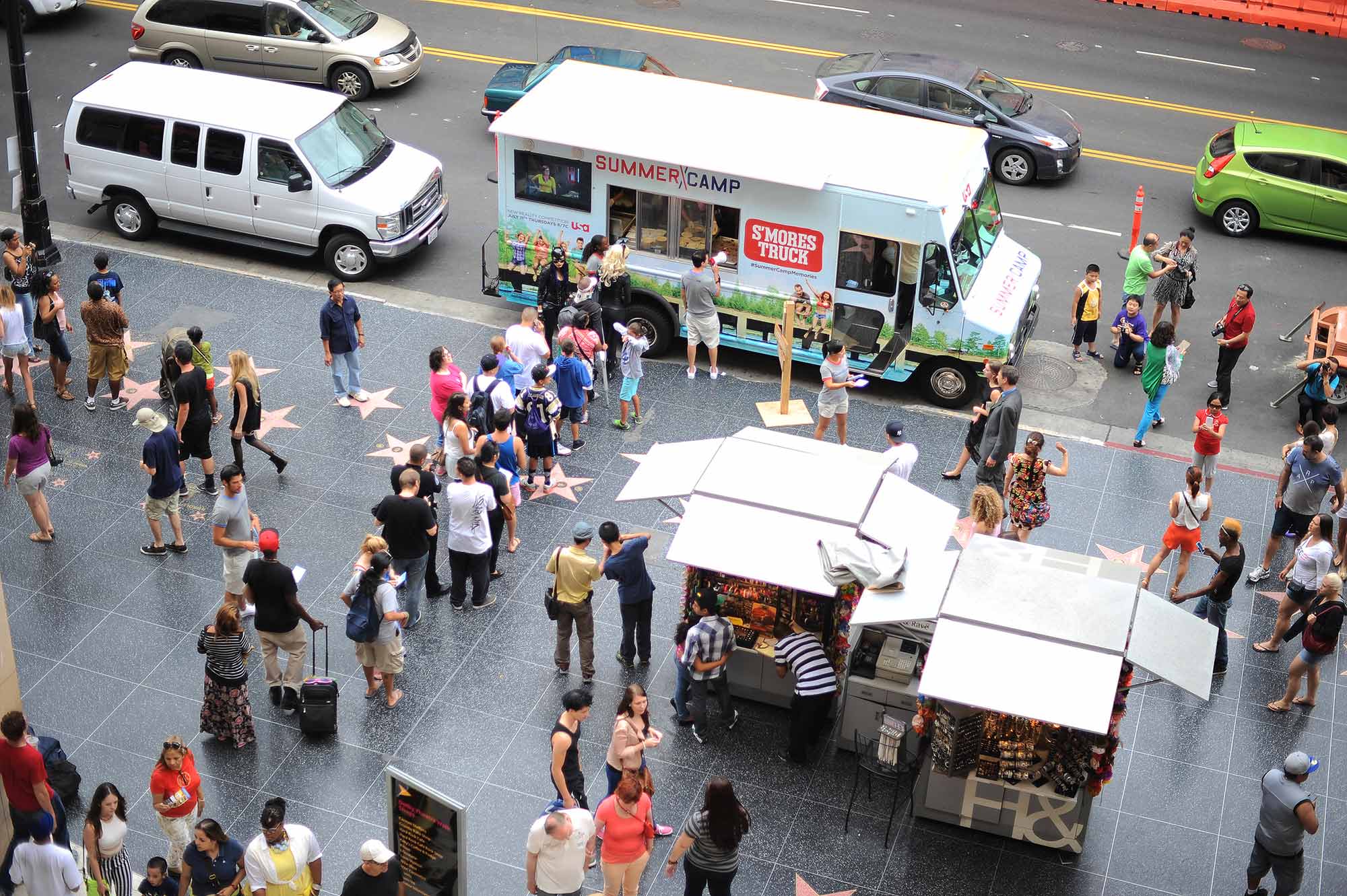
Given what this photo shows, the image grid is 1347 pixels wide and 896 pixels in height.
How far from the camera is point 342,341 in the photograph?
16.8m

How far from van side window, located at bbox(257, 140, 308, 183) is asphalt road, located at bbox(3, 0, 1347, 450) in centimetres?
139

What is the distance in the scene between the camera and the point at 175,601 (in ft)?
46.7

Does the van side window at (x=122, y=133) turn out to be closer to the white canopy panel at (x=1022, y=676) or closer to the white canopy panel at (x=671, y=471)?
the white canopy panel at (x=671, y=471)

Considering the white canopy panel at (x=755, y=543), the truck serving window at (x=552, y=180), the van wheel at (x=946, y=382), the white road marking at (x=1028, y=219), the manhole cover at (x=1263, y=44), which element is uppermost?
the truck serving window at (x=552, y=180)

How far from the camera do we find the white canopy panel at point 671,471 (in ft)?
42.7

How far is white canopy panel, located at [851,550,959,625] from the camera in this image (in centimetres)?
1168

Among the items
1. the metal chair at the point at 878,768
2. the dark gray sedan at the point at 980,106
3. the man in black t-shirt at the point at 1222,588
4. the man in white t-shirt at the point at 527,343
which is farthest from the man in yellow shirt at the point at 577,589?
the dark gray sedan at the point at 980,106

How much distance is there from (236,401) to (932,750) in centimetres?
814

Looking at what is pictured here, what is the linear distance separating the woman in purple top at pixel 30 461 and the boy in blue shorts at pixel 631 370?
626 centimetres

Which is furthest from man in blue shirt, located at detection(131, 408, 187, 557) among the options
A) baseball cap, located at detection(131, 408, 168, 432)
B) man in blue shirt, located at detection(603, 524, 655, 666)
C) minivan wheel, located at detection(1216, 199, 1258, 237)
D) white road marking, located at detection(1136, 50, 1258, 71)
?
white road marking, located at detection(1136, 50, 1258, 71)

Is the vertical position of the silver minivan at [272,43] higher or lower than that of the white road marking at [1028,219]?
higher

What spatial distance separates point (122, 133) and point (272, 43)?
5198 mm

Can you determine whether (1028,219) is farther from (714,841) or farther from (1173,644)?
(714,841)

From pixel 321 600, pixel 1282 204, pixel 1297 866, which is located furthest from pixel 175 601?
pixel 1282 204
